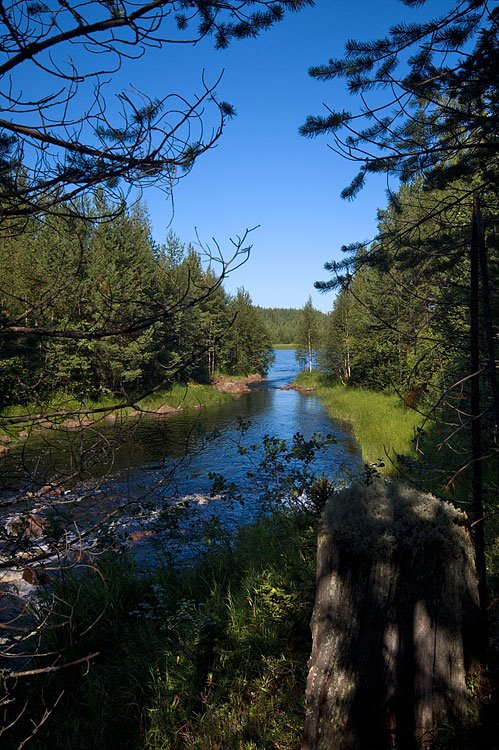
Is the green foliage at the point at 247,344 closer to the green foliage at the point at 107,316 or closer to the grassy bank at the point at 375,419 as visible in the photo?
the green foliage at the point at 107,316

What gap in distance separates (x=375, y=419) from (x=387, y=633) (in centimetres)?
1822

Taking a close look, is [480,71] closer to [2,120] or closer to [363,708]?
[2,120]

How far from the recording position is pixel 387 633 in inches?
106

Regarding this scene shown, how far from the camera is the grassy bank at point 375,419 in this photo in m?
15.0

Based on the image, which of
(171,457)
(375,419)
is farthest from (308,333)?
(171,457)

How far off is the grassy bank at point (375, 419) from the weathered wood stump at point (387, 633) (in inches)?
189

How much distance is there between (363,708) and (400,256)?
11.8 feet

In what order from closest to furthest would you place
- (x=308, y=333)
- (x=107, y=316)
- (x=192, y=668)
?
(x=107, y=316)
(x=192, y=668)
(x=308, y=333)

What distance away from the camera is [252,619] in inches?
172

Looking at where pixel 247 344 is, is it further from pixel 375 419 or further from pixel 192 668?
pixel 192 668

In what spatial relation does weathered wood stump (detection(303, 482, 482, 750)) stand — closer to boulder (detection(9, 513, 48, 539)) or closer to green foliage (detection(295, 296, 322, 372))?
boulder (detection(9, 513, 48, 539))

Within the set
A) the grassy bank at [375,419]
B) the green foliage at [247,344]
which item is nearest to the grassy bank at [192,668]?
the grassy bank at [375,419]

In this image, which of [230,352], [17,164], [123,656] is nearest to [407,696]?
[123,656]

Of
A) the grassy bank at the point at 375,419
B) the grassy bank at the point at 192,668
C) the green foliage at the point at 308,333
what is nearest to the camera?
the grassy bank at the point at 192,668
